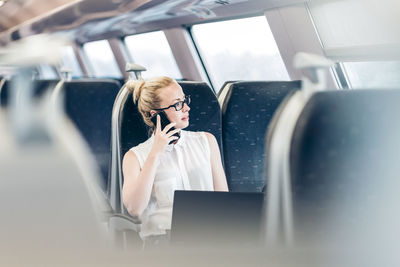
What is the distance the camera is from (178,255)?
1.58 feet

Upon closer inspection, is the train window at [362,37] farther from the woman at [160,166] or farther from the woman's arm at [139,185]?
the woman's arm at [139,185]

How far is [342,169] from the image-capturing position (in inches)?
30.2

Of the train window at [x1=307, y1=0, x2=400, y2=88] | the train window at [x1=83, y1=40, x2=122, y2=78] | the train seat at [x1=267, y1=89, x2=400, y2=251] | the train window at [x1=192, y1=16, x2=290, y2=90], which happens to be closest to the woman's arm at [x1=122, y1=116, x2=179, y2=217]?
the train seat at [x1=267, y1=89, x2=400, y2=251]

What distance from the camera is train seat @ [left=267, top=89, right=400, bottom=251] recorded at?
0.74 meters

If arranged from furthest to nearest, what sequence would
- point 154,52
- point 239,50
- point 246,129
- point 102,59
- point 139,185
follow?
point 102,59
point 154,52
point 239,50
point 246,129
point 139,185

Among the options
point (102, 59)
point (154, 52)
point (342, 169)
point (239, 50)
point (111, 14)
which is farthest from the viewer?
point (102, 59)

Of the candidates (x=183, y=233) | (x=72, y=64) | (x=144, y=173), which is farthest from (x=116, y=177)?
(x=72, y=64)

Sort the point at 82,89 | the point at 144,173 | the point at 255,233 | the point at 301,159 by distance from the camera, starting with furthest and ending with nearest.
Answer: the point at 82,89
the point at 144,173
the point at 255,233
the point at 301,159

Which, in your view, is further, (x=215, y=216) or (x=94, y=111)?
(x=94, y=111)

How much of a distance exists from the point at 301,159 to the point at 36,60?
17.0 inches

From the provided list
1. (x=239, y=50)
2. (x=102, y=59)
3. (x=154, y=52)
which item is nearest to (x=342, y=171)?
(x=239, y=50)

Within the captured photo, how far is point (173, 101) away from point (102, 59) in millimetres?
7568

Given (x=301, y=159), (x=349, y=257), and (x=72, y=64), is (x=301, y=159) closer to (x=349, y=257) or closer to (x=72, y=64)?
(x=349, y=257)

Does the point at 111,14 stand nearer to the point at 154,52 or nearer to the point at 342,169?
the point at 154,52
